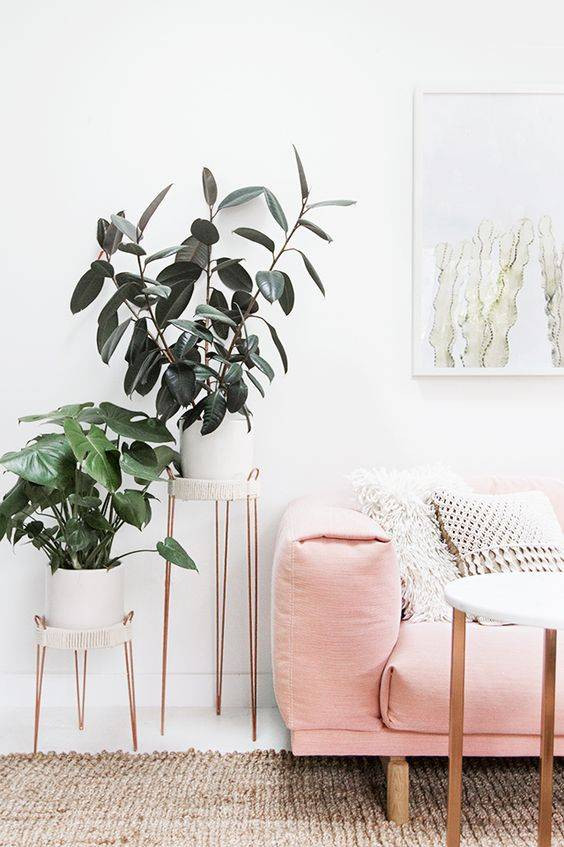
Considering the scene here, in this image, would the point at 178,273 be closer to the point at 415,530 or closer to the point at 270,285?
the point at 270,285

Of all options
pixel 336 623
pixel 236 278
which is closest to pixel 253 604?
pixel 336 623

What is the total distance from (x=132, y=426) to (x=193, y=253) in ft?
1.85

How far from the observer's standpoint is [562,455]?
2.54 meters

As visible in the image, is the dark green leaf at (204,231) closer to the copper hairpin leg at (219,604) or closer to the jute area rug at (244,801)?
the copper hairpin leg at (219,604)

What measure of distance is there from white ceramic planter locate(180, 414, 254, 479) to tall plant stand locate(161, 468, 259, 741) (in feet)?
0.10

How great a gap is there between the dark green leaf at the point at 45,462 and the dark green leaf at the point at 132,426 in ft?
0.42

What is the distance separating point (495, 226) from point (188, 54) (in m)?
1.13

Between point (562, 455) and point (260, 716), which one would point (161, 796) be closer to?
point (260, 716)

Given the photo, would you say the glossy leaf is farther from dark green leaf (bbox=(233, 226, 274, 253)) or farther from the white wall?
dark green leaf (bbox=(233, 226, 274, 253))

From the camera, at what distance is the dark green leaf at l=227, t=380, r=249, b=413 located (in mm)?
2084

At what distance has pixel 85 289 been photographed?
2252 mm

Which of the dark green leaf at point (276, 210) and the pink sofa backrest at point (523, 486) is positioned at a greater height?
the dark green leaf at point (276, 210)

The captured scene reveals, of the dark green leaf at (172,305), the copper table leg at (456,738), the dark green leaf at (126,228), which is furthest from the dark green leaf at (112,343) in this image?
the copper table leg at (456,738)

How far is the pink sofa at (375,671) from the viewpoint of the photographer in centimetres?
172
